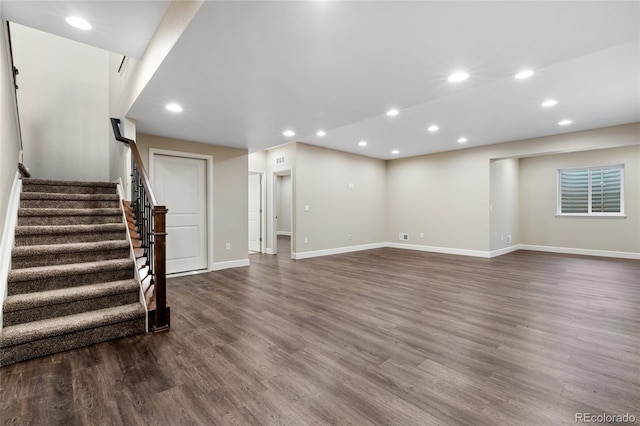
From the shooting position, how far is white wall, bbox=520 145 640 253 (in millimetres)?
6504

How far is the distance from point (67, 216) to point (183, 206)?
176 centimetres

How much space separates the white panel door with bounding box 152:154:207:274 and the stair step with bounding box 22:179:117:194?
70cm

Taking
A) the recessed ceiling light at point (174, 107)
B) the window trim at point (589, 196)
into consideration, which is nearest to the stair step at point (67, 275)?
the recessed ceiling light at point (174, 107)

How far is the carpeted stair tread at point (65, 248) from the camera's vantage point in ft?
8.79

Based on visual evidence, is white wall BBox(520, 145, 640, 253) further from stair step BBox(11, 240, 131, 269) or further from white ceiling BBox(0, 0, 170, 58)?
stair step BBox(11, 240, 131, 269)

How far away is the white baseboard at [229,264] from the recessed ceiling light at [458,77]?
4.55 meters

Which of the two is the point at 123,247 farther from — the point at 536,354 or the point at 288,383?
the point at 536,354

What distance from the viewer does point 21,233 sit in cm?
286

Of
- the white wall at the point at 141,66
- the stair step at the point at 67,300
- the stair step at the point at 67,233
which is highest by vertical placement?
the white wall at the point at 141,66

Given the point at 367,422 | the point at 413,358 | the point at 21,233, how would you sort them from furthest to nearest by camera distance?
the point at 21,233, the point at 413,358, the point at 367,422

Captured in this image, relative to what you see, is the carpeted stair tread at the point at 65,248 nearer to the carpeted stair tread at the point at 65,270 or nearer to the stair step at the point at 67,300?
the carpeted stair tread at the point at 65,270

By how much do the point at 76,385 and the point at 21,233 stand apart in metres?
1.89

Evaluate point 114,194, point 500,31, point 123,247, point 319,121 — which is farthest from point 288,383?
point 114,194

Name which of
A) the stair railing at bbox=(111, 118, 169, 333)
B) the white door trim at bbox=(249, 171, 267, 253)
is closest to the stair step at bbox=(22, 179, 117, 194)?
the stair railing at bbox=(111, 118, 169, 333)
